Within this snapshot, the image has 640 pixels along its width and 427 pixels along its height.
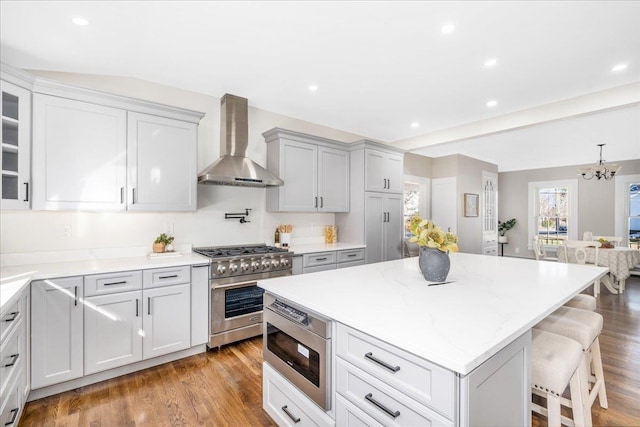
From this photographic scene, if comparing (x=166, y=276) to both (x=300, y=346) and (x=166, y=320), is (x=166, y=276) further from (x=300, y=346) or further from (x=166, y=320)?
(x=300, y=346)

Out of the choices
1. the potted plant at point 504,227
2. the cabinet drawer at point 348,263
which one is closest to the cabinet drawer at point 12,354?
the cabinet drawer at point 348,263

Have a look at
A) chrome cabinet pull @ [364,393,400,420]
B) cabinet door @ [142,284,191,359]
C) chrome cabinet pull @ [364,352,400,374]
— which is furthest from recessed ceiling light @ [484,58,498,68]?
cabinet door @ [142,284,191,359]

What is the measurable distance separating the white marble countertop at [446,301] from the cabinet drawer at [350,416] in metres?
0.37

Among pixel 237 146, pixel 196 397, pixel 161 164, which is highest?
pixel 237 146

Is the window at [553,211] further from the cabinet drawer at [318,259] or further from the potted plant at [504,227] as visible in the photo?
the cabinet drawer at [318,259]

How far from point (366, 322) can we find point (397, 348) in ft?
0.51

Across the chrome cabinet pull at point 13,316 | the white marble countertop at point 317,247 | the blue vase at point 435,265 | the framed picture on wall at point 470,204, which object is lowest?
the chrome cabinet pull at point 13,316

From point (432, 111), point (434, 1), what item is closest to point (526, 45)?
point (434, 1)

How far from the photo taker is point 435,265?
190 centimetres

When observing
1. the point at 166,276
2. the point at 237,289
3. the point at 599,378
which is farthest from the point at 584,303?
the point at 166,276

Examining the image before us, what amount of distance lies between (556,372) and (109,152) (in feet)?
11.4

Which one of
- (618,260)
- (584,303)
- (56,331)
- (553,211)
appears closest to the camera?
(56,331)

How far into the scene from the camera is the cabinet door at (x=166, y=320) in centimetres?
258

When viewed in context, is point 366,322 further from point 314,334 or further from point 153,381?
point 153,381
